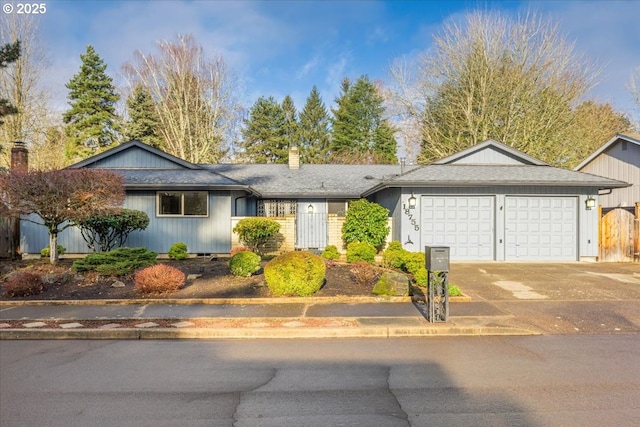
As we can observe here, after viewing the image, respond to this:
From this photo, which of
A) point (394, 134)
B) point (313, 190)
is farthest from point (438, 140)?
point (313, 190)

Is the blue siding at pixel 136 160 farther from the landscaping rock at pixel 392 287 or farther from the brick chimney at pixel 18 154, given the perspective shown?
the landscaping rock at pixel 392 287

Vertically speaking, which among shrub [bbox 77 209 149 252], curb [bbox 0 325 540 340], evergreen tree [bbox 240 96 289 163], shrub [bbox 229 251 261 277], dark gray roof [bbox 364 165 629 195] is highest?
evergreen tree [bbox 240 96 289 163]

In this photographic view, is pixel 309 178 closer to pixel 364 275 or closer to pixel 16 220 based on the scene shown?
pixel 364 275

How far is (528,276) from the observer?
1052cm

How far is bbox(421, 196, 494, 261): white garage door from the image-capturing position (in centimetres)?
1340

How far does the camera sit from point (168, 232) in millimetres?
14539

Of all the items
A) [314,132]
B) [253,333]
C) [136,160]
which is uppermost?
[314,132]

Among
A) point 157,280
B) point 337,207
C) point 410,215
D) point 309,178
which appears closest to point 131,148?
point 309,178

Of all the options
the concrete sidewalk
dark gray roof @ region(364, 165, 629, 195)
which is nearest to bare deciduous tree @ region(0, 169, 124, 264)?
the concrete sidewalk

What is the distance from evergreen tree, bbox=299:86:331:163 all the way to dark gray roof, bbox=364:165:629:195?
24.1 meters

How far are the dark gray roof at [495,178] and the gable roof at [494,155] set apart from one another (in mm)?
710

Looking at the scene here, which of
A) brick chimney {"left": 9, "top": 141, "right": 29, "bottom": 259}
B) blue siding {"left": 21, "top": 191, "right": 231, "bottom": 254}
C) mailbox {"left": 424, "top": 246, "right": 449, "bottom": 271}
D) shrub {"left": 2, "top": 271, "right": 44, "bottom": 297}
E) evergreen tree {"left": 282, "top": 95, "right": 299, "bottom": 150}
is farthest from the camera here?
evergreen tree {"left": 282, "top": 95, "right": 299, "bottom": 150}

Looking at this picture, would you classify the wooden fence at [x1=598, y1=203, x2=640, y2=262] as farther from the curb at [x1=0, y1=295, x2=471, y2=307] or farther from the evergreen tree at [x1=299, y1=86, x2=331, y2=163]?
the evergreen tree at [x1=299, y1=86, x2=331, y2=163]

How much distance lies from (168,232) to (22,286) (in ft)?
21.5
